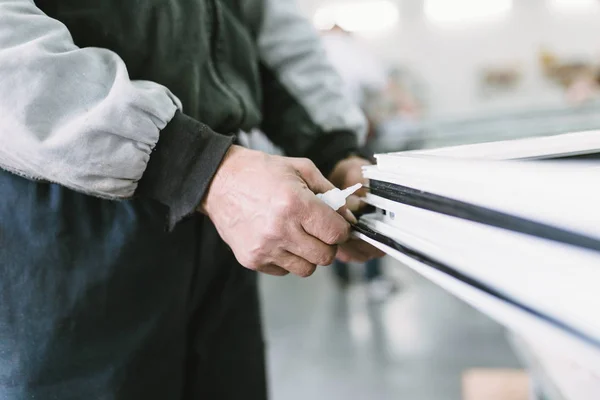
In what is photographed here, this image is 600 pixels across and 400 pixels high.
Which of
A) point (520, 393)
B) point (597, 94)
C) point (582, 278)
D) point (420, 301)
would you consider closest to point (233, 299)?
point (582, 278)

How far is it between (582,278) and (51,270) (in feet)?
1.55

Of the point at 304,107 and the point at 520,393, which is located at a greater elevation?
the point at 304,107

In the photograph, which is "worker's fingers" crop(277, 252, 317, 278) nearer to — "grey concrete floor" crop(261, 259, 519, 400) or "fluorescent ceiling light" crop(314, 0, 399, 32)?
"grey concrete floor" crop(261, 259, 519, 400)

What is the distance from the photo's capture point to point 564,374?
660 millimetres

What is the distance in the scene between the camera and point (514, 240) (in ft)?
0.94

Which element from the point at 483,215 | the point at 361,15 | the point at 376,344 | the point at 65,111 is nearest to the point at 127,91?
the point at 65,111

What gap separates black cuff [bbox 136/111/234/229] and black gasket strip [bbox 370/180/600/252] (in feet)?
0.52

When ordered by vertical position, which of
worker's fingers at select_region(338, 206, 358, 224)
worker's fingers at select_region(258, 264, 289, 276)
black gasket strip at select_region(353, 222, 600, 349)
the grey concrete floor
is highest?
black gasket strip at select_region(353, 222, 600, 349)

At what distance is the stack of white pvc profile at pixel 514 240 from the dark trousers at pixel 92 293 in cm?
28

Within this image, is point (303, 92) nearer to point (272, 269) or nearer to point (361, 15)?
point (272, 269)

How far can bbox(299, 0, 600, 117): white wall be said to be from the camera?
4344 mm

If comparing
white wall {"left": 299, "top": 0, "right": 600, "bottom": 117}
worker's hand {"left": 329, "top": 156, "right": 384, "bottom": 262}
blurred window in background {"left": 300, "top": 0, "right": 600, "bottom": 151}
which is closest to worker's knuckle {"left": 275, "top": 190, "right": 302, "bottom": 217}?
worker's hand {"left": 329, "top": 156, "right": 384, "bottom": 262}

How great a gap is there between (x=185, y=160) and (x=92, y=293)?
0.62ft

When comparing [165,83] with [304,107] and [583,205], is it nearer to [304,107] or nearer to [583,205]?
[304,107]
